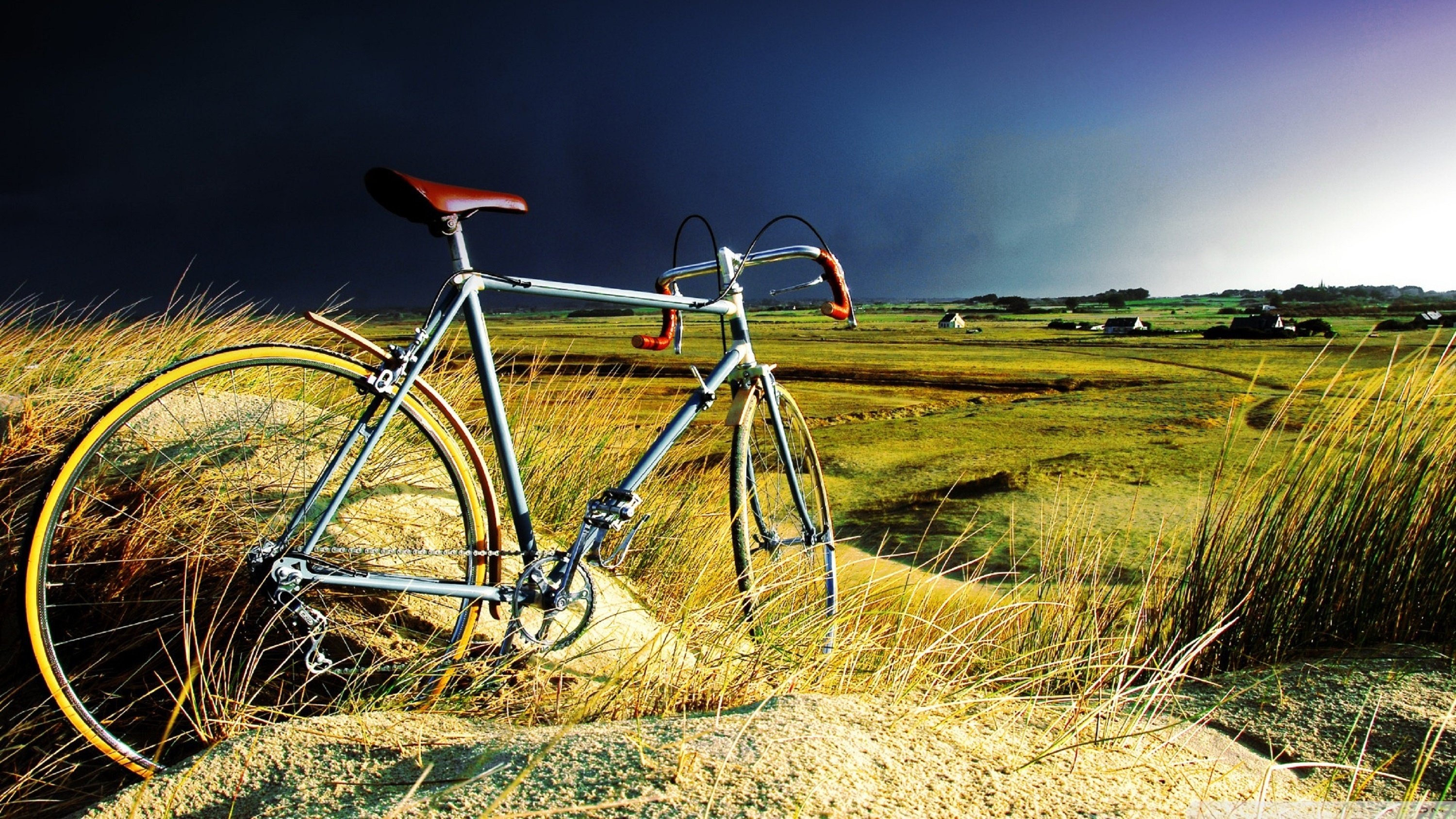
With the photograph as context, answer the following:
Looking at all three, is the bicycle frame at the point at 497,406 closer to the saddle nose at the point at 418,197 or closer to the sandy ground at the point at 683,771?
the saddle nose at the point at 418,197

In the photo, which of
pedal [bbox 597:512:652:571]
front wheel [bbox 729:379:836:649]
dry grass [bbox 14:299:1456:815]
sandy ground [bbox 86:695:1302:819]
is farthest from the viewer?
front wheel [bbox 729:379:836:649]

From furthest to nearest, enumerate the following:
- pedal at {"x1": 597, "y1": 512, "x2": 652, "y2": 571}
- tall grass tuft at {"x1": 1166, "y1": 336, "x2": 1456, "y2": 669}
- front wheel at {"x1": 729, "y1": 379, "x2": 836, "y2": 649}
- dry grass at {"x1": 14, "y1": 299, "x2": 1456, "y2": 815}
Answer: tall grass tuft at {"x1": 1166, "y1": 336, "x2": 1456, "y2": 669} < front wheel at {"x1": 729, "y1": 379, "x2": 836, "y2": 649} < pedal at {"x1": 597, "y1": 512, "x2": 652, "y2": 571} < dry grass at {"x1": 14, "y1": 299, "x2": 1456, "y2": 815}

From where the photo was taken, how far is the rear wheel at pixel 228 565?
173 centimetres

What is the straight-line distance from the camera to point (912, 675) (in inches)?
72.8

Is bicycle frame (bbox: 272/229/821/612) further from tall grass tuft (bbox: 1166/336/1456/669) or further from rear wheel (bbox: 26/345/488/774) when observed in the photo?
tall grass tuft (bbox: 1166/336/1456/669)

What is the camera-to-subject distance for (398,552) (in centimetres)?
180

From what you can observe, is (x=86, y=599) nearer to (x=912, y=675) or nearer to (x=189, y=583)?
(x=189, y=583)

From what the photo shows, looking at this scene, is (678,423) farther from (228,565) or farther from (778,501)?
(228,565)

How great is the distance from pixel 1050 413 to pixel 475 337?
9.17m

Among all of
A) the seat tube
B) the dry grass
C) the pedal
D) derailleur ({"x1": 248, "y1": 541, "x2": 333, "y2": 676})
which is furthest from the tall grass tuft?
derailleur ({"x1": 248, "y1": 541, "x2": 333, "y2": 676})

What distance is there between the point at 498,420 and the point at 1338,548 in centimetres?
261

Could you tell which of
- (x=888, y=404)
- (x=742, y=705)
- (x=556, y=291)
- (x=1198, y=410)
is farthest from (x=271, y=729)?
(x=1198, y=410)

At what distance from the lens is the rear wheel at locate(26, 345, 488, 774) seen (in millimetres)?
1733

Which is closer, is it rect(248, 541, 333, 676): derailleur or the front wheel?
rect(248, 541, 333, 676): derailleur
